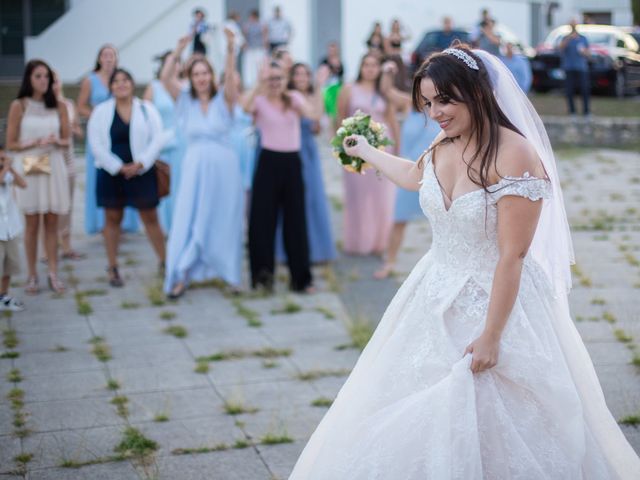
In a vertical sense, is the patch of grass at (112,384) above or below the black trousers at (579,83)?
below

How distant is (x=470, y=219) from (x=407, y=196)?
19.3ft

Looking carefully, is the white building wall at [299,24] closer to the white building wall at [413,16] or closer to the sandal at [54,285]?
the white building wall at [413,16]

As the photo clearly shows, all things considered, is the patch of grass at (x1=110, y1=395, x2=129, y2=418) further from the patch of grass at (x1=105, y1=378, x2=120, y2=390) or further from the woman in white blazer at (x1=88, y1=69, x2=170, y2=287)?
the woman in white blazer at (x1=88, y1=69, x2=170, y2=287)

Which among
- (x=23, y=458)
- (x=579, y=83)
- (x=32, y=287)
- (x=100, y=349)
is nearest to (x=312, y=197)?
(x=32, y=287)

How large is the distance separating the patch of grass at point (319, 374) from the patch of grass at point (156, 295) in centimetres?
238

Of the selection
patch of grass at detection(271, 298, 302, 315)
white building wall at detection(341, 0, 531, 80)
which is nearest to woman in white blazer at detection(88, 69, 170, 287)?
patch of grass at detection(271, 298, 302, 315)

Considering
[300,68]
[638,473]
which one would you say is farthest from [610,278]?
[638,473]

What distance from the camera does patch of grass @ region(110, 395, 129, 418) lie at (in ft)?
19.3

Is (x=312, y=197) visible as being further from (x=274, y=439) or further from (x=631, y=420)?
(x=631, y=420)

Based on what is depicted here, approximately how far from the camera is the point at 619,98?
25.9 m

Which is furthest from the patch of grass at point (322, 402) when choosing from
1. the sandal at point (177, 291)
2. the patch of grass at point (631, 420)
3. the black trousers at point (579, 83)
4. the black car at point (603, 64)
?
the black car at point (603, 64)

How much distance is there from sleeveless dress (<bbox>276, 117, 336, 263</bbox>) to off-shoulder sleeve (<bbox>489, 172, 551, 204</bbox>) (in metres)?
6.56

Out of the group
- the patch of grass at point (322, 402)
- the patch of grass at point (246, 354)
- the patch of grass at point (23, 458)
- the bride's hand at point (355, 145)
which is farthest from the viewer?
the patch of grass at point (246, 354)

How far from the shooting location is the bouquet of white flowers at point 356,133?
4.87 m
